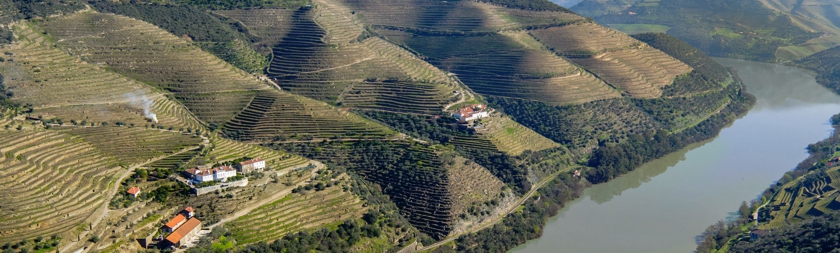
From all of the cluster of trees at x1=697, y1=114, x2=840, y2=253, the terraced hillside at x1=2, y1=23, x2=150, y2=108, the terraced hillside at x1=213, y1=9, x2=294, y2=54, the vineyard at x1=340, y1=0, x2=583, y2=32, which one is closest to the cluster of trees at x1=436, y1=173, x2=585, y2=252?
the cluster of trees at x1=697, y1=114, x2=840, y2=253

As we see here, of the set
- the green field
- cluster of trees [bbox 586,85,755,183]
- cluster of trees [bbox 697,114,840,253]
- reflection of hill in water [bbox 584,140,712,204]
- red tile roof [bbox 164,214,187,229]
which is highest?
red tile roof [bbox 164,214,187,229]

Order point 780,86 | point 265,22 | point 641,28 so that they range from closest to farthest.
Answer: point 265,22 → point 780,86 → point 641,28

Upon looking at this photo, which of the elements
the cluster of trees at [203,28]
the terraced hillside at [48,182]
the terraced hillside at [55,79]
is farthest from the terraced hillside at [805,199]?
the terraced hillside at [55,79]

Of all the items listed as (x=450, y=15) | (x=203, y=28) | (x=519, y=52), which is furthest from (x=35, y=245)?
(x=450, y=15)

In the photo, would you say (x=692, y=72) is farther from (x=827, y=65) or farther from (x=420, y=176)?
(x=420, y=176)

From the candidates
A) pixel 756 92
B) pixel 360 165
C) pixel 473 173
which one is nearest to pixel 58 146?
pixel 360 165

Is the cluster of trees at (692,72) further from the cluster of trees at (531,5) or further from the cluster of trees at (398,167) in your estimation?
the cluster of trees at (398,167)

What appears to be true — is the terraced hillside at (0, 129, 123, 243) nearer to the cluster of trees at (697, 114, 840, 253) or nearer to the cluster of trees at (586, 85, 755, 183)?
the cluster of trees at (697, 114, 840, 253)
